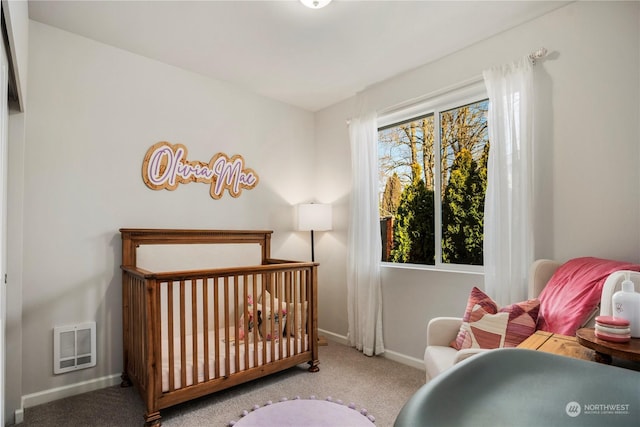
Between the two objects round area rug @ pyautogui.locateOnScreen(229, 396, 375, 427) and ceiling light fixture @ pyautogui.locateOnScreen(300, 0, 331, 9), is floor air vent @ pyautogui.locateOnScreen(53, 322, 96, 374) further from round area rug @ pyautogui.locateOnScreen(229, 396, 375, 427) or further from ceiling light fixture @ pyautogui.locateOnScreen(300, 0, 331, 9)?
ceiling light fixture @ pyautogui.locateOnScreen(300, 0, 331, 9)


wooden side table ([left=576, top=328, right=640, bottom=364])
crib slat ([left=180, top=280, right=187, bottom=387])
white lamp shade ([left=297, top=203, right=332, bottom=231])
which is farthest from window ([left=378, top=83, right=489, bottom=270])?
crib slat ([left=180, top=280, right=187, bottom=387])

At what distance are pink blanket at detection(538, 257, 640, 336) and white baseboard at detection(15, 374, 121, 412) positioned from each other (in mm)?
2737

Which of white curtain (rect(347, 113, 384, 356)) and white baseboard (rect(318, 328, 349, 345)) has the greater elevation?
white curtain (rect(347, 113, 384, 356))

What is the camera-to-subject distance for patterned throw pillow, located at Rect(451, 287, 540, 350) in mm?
1699

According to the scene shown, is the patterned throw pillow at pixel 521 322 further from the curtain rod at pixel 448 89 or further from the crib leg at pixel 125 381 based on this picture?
the crib leg at pixel 125 381

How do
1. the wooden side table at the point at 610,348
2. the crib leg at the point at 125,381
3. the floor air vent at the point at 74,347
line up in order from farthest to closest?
the crib leg at the point at 125,381
the floor air vent at the point at 74,347
the wooden side table at the point at 610,348

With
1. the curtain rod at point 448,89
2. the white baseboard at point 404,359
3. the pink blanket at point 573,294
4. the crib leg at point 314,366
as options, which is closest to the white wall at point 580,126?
the curtain rod at point 448,89

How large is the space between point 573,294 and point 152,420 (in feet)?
7.38

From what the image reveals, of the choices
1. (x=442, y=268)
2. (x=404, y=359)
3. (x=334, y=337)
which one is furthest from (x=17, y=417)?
(x=442, y=268)

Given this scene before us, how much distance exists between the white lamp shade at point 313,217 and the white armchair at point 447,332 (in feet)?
5.25

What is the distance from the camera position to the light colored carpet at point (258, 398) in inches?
80.9

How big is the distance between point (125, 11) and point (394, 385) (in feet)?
9.88

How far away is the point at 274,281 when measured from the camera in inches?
101

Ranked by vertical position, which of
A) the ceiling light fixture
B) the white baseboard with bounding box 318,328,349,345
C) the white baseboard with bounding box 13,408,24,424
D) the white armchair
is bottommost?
the white baseboard with bounding box 318,328,349,345
